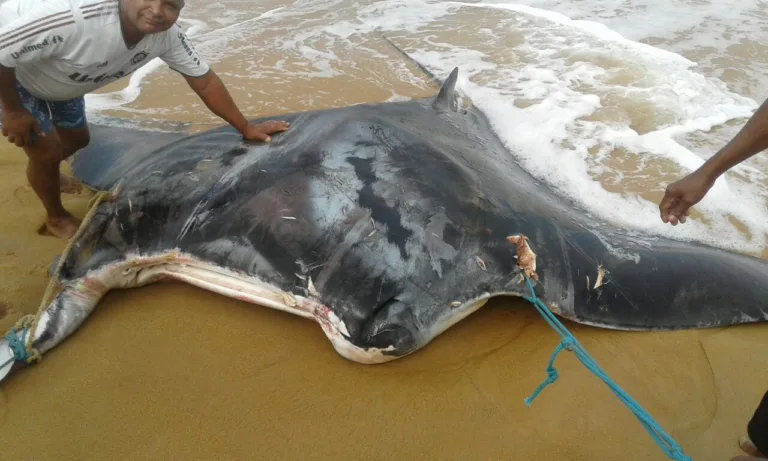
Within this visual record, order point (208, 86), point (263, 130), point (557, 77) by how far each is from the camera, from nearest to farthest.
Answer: point (263, 130), point (208, 86), point (557, 77)

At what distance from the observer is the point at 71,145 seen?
3680 millimetres

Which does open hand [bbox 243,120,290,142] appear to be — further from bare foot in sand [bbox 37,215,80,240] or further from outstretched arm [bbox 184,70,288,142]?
bare foot in sand [bbox 37,215,80,240]

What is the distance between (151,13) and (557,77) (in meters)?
4.97

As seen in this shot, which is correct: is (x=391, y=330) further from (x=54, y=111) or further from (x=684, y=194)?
(x=54, y=111)

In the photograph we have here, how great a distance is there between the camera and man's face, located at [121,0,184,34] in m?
2.54

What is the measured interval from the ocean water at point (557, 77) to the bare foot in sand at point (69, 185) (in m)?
1.27

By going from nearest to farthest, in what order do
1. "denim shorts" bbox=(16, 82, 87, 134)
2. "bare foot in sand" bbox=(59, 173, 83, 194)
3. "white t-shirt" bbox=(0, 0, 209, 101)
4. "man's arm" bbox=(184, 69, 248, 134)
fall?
1. "white t-shirt" bbox=(0, 0, 209, 101)
2. "denim shorts" bbox=(16, 82, 87, 134)
3. "man's arm" bbox=(184, 69, 248, 134)
4. "bare foot in sand" bbox=(59, 173, 83, 194)

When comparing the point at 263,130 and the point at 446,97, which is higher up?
the point at 263,130

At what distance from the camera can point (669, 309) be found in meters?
2.43

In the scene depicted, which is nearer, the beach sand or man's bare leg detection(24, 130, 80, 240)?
the beach sand

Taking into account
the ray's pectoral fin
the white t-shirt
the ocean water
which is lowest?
the ocean water

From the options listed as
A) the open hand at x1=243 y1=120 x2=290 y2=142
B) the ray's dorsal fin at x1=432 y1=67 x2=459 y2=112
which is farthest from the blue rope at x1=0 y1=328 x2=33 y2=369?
the ray's dorsal fin at x1=432 y1=67 x2=459 y2=112

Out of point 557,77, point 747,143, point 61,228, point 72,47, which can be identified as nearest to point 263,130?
point 72,47

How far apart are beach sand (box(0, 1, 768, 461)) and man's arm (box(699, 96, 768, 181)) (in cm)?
92
